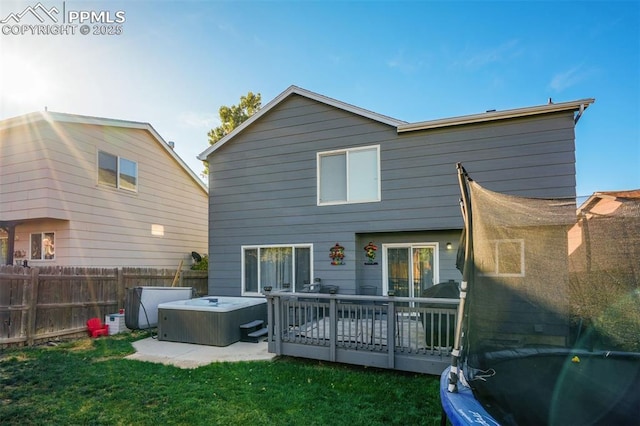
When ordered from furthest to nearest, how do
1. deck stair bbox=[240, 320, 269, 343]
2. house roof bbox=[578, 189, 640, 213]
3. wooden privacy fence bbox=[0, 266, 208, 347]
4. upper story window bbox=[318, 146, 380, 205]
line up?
upper story window bbox=[318, 146, 380, 205]
deck stair bbox=[240, 320, 269, 343]
wooden privacy fence bbox=[0, 266, 208, 347]
house roof bbox=[578, 189, 640, 213]

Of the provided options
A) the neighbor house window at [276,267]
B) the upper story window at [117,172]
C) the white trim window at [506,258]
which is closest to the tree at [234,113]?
the upper story window at [117,172]

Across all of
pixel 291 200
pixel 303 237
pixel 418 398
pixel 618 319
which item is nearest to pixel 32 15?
pixel 291 200

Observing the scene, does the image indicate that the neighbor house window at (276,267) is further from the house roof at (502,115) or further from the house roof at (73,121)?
the house roof at (73,121)

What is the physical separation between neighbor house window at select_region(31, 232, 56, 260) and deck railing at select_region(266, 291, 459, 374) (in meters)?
6.69

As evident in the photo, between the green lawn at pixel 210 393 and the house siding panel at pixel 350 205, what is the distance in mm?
3042

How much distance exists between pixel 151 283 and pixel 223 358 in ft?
15.6

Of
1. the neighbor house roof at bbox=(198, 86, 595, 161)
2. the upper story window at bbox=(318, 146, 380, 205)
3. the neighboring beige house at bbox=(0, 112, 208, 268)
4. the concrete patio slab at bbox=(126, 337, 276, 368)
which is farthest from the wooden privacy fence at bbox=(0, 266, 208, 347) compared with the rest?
the upper story window at bbox=(318, 146, 380, 205)

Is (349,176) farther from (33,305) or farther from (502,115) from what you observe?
(33,305)

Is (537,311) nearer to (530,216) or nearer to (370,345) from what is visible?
(530,216)

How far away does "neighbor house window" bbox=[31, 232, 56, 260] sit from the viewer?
8.35 m

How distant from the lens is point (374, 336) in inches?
190

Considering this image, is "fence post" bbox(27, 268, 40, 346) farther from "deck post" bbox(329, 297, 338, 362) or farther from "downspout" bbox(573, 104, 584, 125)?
"downspout" bbox(573, 104, 584, 125)

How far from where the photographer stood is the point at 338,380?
4.40m

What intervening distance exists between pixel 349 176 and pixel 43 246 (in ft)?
26.4
